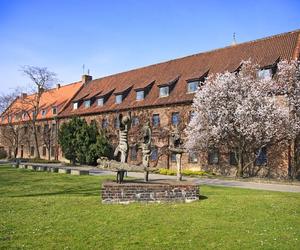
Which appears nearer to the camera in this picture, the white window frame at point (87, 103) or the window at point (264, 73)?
the window at point (264, 73)

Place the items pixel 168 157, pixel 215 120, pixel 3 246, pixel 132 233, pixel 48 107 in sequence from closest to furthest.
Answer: pixel 3 246
pixel 132 233
pixel 215 120
pixel 168 157
pixel 48 107

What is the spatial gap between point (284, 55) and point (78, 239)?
2514cm

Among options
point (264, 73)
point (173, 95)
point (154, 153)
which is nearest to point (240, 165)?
point (264, 73)

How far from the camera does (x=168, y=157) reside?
3378 cm

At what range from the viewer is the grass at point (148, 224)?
24.4 feet

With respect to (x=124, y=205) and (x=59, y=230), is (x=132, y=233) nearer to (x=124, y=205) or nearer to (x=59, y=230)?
(x=59, y=230)

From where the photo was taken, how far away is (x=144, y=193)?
12.1 metres

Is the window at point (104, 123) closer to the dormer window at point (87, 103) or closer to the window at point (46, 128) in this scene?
the dormer window at point (87, 103)

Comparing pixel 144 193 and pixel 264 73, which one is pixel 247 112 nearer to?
pixel 264 73

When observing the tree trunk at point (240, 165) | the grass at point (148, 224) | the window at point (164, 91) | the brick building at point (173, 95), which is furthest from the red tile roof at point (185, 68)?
the grass at point (148, 224)

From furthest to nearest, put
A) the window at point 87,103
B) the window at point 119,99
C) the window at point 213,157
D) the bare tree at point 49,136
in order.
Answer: the bare tree at point 49,136 → the window at point 87,103 → the window at point 119,99 → the window at point 213,157

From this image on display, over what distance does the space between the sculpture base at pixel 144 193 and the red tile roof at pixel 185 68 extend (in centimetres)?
1857

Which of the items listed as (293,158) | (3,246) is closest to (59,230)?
(3,246)

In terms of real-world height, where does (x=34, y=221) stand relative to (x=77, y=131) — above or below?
below
